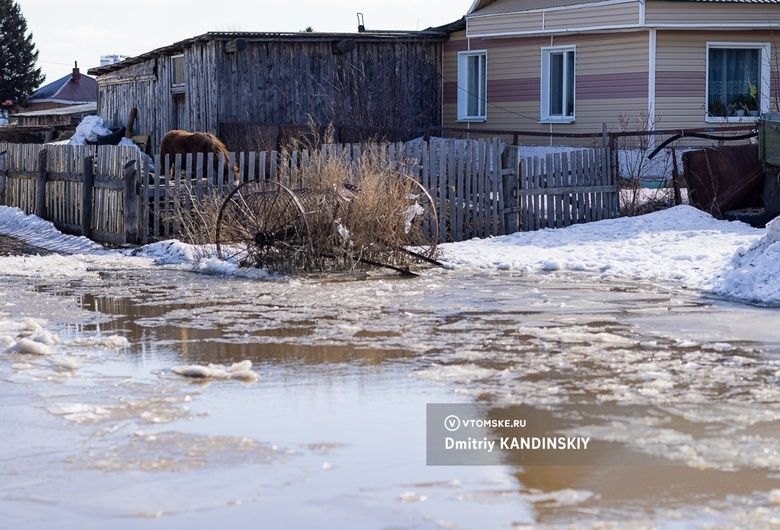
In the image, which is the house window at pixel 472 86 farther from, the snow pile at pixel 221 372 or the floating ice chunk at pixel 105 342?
the snow pile at pixel 221 372

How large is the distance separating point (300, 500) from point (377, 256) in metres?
8.14

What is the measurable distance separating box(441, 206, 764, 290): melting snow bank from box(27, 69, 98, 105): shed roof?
191 ft

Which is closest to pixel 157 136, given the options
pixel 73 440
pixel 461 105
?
pixel 461 105

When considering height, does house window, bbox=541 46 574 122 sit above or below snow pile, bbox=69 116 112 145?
above

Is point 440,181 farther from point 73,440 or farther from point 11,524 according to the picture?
point 11,524

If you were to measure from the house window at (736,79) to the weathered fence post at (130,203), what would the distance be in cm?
1324

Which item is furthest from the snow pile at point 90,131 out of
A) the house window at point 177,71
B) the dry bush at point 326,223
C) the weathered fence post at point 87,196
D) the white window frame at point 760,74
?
the dry bush at point 326,223

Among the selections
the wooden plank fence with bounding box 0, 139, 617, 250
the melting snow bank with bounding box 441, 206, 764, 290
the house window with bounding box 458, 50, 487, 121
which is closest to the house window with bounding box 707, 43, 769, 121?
the house window with bounding box 458, 50, 487, 121

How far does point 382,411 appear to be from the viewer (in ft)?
20.7

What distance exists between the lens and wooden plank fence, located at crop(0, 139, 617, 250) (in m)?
15.3

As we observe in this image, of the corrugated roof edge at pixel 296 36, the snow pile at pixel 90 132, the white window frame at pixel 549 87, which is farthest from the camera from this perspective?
the snow pile at pixel 90 132

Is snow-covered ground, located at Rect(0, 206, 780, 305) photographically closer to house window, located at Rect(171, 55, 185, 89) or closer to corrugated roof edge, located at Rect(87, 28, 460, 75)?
corrugated roof edge, located at Rect(87, 28, 460, 75)

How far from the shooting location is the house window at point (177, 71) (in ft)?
85.8

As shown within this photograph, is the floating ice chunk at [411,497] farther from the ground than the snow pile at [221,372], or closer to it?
closer to it
